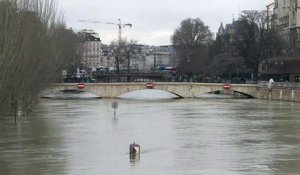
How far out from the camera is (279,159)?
88.6ft

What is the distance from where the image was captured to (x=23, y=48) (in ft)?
106

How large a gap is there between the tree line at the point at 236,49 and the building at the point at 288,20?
2472mm

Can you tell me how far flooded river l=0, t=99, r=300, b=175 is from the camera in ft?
81.1

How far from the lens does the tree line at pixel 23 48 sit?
27.1 m

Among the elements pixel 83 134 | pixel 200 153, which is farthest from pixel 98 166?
pixel 83 134

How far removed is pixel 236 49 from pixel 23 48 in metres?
77.1

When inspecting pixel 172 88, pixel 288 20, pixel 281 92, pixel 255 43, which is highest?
pixel 288 20

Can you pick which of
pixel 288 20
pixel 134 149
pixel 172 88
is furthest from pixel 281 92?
pixel 288 20

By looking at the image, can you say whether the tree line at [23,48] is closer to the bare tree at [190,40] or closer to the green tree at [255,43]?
the green tree at [255,43]

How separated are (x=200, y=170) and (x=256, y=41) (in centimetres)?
8009

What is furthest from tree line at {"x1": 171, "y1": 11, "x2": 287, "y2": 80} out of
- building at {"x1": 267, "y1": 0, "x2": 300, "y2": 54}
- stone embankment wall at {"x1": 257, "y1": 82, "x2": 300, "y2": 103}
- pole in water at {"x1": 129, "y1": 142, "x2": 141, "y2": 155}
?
pole in water at {"x1": 129, "y1": 142, "x2": 141, "y2": 155}

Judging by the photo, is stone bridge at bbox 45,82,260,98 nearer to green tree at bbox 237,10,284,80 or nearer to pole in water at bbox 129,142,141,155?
green tree at bbox 237,10,284,80

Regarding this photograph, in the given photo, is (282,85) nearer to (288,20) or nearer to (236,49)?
(236,49)

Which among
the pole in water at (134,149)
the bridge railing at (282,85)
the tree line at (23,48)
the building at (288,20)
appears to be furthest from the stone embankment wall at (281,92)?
the pole in water at (134,149)
